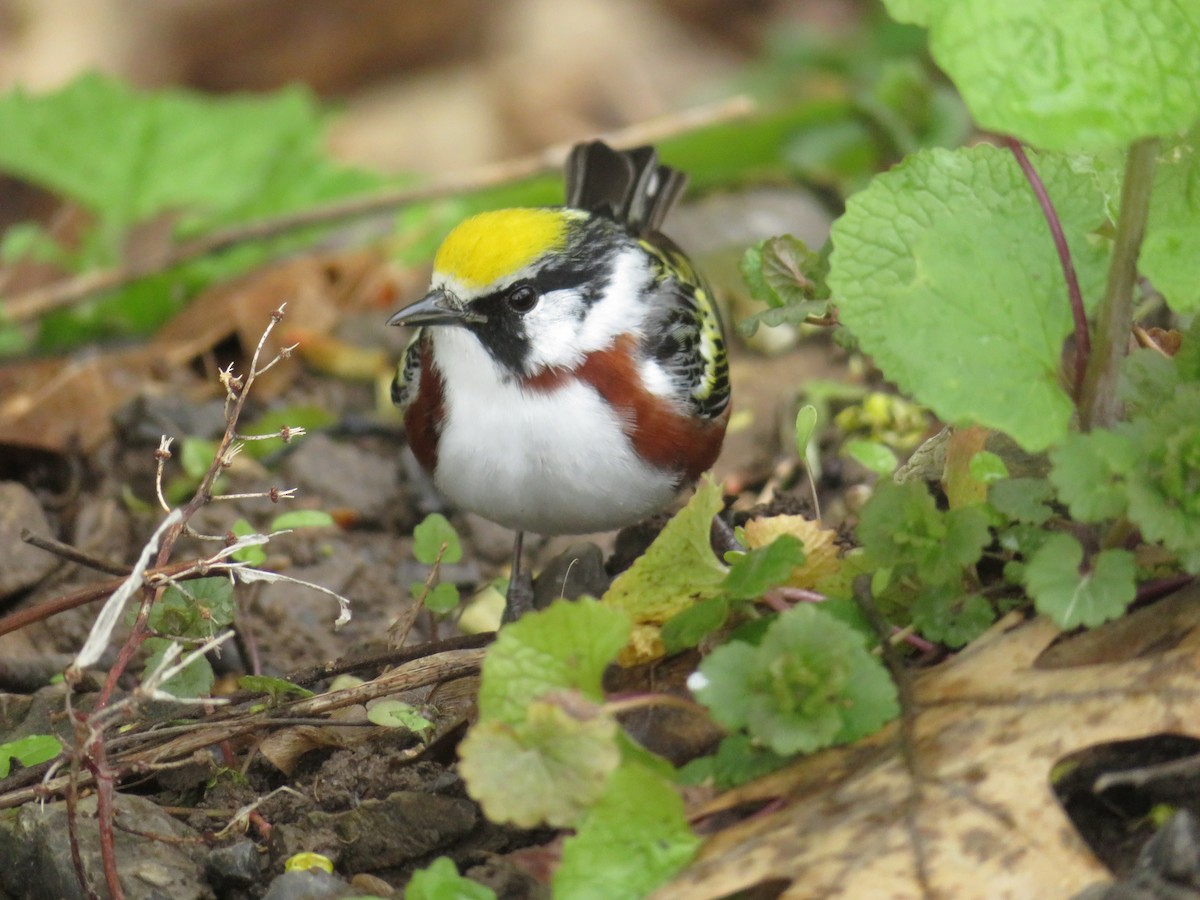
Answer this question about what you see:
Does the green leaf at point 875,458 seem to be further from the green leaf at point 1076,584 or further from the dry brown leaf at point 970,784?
the green leaf at point 1076,584

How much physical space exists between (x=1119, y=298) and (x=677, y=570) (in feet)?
2.94

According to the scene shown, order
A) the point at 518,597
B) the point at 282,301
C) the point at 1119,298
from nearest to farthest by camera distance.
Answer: the point at 1119,298
the point at 518,597
the point at 282,301

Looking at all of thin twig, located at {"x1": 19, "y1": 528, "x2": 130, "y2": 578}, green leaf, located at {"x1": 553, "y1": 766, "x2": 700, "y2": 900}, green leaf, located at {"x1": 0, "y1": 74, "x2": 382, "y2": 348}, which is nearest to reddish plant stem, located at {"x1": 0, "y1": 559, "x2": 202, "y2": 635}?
thin twig, located at {"x1": 19, "y1": 528, "x2": 130, "y2": 578}

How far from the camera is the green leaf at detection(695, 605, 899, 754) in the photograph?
232 cm

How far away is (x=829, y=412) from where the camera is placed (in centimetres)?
492

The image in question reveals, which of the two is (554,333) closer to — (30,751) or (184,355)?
(30,751)

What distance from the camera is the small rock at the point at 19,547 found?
13.5 feet

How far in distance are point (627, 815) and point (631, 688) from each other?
1.76 ft

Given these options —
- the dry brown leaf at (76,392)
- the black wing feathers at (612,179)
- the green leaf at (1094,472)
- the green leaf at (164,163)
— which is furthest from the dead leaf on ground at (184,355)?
the green leaf at (1094,472)

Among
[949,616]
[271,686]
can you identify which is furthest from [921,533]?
[271,686]

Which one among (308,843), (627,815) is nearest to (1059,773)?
(627,815)

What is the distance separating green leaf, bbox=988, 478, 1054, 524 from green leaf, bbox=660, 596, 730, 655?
1.68ft

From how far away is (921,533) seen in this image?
102 inches

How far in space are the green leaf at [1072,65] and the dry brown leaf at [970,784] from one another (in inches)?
33.9
